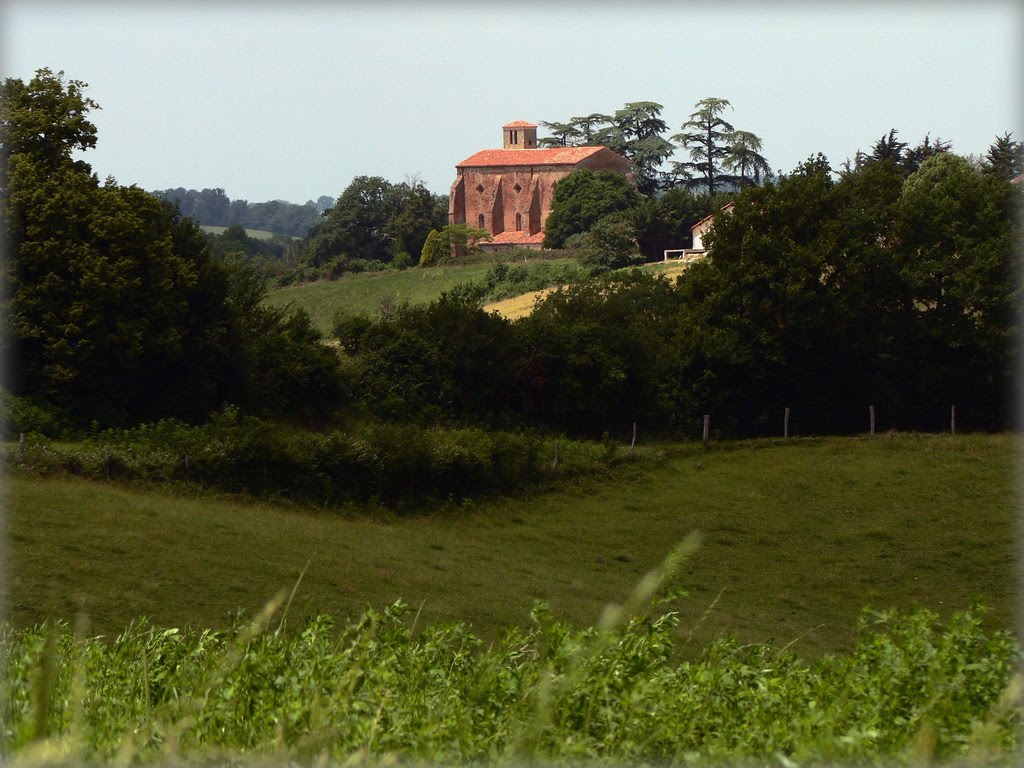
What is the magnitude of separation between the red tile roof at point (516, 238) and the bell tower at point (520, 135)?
692 inches

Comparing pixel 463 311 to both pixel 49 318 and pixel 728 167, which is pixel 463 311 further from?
pixel 728 167

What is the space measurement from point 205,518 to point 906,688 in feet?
53.9

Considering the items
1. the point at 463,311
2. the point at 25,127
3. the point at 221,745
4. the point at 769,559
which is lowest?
the point at 769,559

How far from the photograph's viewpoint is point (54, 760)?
135 inches

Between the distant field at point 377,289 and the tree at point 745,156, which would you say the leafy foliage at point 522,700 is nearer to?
the distant field at point 377,289

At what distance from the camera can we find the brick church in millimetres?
105250

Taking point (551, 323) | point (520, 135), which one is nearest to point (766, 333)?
point (551, 323)

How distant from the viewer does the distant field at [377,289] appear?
218 ft

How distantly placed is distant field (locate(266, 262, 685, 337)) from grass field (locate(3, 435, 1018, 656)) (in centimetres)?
3464

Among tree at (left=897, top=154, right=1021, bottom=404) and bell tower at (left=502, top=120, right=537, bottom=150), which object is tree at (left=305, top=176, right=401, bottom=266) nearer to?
bell tower at (left=502, top=120, right=537, bottom=150)

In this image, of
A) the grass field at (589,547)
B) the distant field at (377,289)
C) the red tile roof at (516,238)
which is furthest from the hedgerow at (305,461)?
the red tile roof at (516,238)

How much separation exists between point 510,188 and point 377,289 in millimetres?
37267

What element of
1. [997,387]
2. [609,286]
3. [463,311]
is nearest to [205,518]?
[463,311]

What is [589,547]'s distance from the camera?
881 inches
